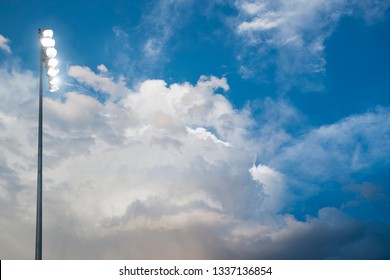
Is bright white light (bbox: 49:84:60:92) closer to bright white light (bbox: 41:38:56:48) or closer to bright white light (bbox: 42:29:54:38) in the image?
bright white light (bbox: 41:38:56:48)

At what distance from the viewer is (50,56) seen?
12219 mm

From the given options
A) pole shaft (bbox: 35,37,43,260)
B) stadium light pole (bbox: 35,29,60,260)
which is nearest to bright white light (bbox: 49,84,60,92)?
stadium light pole (bbox: 35,29,60,260)

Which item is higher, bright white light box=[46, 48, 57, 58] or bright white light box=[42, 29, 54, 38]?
bright white light box=[42, 29, 54, 38]

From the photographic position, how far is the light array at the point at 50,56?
1202 cm

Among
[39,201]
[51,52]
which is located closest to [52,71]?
[51,52]

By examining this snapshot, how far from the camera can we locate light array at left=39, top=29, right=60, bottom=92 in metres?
12.0

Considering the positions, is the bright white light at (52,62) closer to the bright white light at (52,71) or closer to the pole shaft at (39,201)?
the bright white light at (52,71)

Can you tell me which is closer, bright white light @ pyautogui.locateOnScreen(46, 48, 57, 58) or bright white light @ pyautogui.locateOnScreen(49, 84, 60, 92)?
bright white light @ pyautogui.locateOnScreen(46, 48, 57, 58)

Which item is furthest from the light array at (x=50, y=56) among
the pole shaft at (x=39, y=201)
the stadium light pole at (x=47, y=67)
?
the pole shaft at (x=39, y=201)

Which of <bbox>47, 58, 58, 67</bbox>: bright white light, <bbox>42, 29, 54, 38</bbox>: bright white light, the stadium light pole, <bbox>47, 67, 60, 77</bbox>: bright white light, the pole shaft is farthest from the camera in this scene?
<bbox>47, 67, 60, 77</bbox>: bright white light
